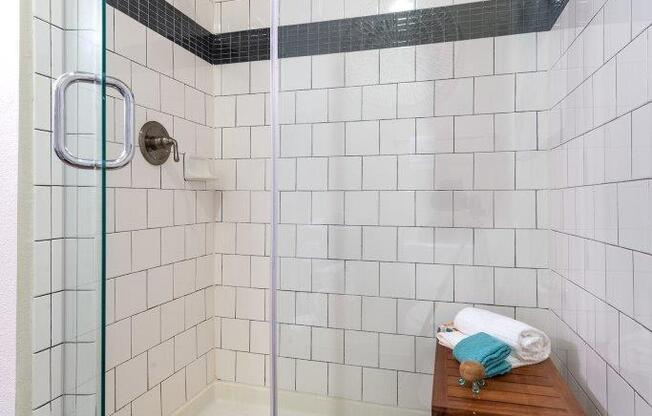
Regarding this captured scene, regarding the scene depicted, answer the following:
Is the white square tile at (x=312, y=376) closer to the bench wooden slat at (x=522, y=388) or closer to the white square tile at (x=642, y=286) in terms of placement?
the bench wooden slat at (x=522, y=388)

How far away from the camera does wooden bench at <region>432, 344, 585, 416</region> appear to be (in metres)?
0.94

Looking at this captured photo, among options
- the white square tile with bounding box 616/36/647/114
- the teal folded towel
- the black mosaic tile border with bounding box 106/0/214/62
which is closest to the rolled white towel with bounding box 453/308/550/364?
the teal folded towel

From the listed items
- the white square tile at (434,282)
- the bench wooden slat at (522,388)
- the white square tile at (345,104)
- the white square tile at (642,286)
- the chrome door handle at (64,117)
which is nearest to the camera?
the white square tile at (642,286)

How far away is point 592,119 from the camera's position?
39.1 inches

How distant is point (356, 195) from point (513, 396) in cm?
75

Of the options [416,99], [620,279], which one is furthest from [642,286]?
[416,99]

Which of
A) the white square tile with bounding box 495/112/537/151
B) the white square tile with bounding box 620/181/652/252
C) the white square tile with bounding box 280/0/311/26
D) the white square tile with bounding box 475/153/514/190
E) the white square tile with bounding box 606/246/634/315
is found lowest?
the white square tile with bounding box 606/246/634/315

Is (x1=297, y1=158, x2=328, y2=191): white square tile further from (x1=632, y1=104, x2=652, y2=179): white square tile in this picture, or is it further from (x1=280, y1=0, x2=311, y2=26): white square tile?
(x1=632, y1=104, x2=652, y2=179): white square tile

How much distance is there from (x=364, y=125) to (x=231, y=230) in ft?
2.83

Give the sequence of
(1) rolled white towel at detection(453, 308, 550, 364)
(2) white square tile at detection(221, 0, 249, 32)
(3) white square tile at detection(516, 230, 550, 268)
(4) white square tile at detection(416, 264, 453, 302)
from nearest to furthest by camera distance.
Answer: (1) rolled white towel at detection(453, 308, 550, 364) → (3) white square tile at detection(516, 230, 550, 268) → (4) white square tile at detection(416, 264, 453, 302) → (2) white square tile at detection(221, 0, 249, 32)

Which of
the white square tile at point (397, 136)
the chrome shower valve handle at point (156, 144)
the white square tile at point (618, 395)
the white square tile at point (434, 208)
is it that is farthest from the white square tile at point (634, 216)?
the chrome shower valve handle at point (156, 144)

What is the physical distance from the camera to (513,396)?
0.99m

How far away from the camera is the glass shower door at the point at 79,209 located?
94cm

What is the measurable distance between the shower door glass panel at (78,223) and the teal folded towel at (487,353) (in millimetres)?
932
